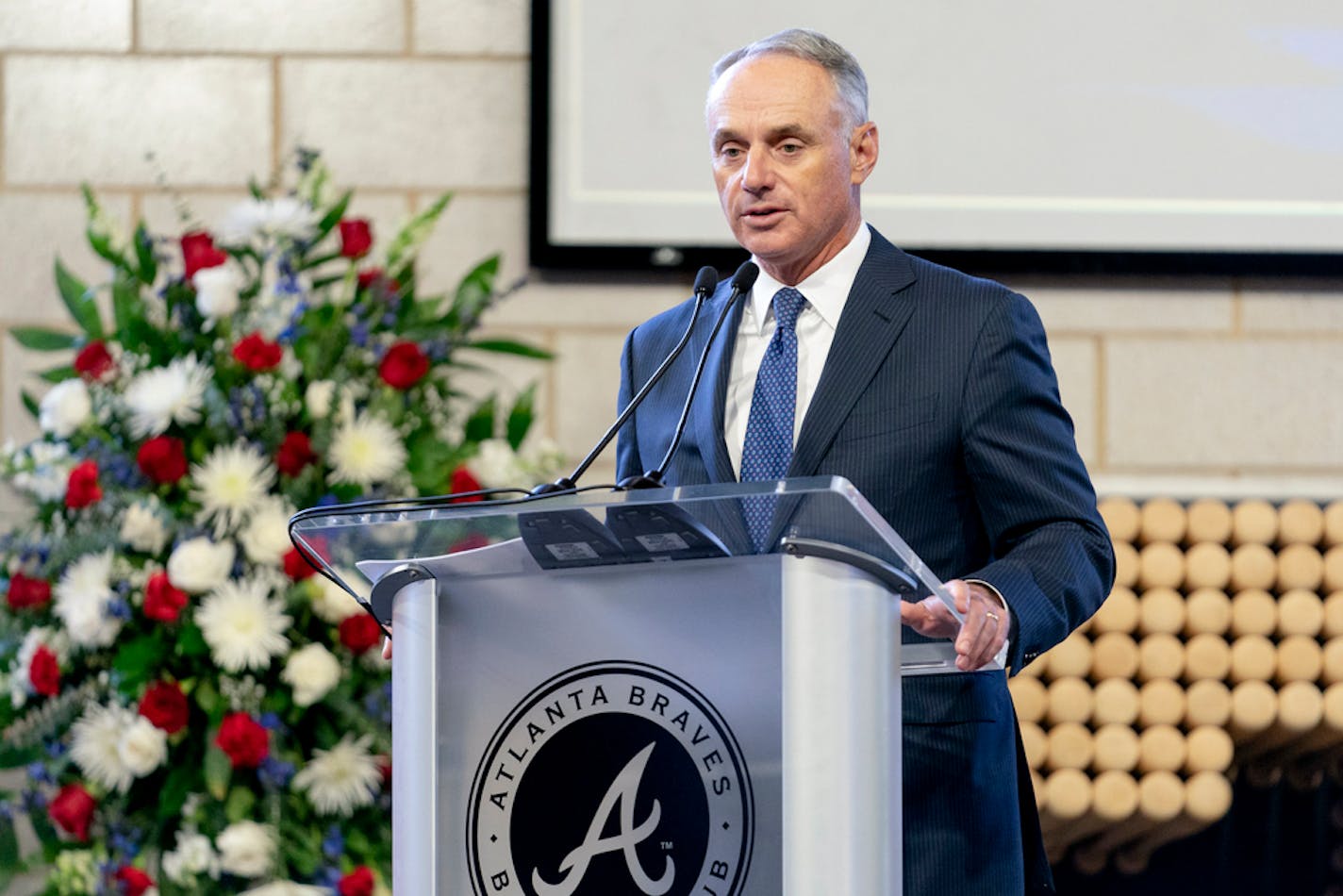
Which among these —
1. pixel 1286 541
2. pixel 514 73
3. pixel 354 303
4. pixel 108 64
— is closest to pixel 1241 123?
pixel 1286 541

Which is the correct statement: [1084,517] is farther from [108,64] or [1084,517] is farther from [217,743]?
[108,64]

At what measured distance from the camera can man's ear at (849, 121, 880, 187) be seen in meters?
1.84

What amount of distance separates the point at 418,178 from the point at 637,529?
2.29 metres

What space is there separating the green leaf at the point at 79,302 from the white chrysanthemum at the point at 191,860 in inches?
37.0

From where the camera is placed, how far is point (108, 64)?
11.0ft

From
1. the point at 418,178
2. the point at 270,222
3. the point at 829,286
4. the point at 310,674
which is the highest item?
the point at 418,178

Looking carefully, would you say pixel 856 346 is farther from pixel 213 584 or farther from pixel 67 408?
pixel 67 408

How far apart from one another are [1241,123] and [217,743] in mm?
2316

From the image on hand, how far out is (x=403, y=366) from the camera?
2.75m

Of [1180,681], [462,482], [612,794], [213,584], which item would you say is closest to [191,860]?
[213,584]

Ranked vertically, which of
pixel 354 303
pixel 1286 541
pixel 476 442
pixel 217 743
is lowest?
pixel 217 743

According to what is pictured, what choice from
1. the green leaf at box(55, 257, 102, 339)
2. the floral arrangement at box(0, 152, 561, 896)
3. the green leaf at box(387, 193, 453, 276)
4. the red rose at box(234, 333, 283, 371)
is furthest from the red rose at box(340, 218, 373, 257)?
the green leaf at box(55, 257, 102, 339)

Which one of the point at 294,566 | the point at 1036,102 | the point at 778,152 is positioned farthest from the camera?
the point at 1036,102

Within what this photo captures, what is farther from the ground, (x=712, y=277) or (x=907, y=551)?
Result: (x=712, y=277)
